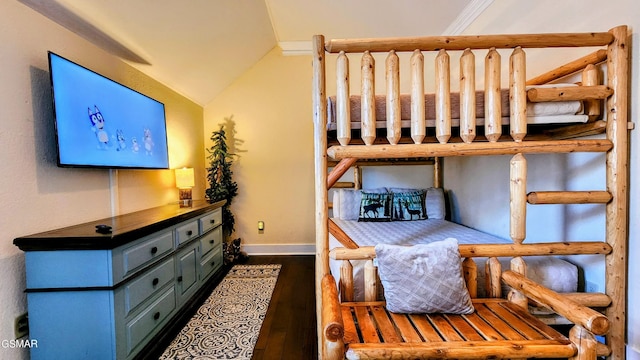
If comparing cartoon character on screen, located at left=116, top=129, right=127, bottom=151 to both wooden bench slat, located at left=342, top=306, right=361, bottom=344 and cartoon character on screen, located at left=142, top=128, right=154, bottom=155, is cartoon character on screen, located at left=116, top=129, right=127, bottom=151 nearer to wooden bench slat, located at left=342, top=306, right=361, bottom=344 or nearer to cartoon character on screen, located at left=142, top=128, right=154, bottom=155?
cartoon character on screen, located at left=142, top=128, right=154, bottom=155

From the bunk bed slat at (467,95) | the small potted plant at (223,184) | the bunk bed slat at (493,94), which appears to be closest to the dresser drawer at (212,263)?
the small potted plant at (223,184)

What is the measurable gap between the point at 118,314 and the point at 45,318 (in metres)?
0.33

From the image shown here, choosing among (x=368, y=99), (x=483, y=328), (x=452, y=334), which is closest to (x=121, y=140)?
(x=368, y=99)

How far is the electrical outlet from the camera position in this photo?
1364mm

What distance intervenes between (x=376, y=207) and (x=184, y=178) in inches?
81.8

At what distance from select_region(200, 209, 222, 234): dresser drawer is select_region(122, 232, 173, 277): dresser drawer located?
1.84 feet

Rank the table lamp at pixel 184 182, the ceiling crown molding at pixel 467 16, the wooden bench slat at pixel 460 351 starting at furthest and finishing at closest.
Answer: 1. the table lamp at pixel 184 182
2. the ceiling crown molding at pixel 467 16
3. the wooden bench slat at pixel 460 351

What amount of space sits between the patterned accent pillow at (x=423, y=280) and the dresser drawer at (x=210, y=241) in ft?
6.16

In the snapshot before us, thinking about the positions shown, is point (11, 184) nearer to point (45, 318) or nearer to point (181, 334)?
point (45, 318)

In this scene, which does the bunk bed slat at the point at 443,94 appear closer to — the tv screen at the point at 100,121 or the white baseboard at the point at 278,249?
the tv screen at the point at 100,121

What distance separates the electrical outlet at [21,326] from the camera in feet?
4.48

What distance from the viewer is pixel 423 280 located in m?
1.30

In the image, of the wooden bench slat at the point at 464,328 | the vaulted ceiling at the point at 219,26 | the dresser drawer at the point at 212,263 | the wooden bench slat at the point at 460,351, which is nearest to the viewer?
the wooden bench slat at the point at 460,351

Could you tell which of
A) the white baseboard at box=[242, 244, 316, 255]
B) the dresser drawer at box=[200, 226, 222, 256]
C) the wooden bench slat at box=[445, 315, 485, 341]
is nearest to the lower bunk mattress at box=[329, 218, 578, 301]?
the wooden bench slat at box=[445, 315, 485, 341]
